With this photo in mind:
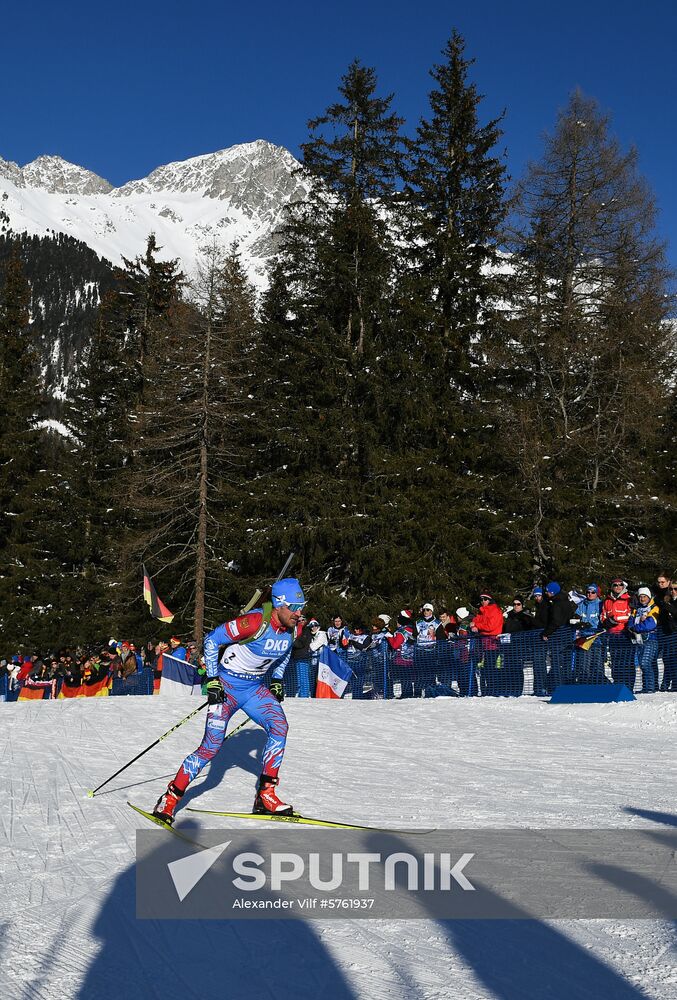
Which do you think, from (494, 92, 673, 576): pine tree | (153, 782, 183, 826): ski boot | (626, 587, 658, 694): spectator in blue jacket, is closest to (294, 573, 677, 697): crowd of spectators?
(626, 587, 658, 694): spectator in blue jacket

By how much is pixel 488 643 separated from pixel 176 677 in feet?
28.8

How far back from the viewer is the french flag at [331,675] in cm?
1886

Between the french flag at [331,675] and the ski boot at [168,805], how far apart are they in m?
11.9

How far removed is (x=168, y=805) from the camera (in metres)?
6.91

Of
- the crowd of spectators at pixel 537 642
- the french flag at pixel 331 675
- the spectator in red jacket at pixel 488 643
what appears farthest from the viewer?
the french flag at pixel 331 675

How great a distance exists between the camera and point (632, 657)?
43.9 ft

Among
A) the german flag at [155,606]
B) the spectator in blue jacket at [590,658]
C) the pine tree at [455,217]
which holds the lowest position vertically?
the spectator in blue jacket at [590,658]

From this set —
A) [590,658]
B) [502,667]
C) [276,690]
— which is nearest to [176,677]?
[502,667]

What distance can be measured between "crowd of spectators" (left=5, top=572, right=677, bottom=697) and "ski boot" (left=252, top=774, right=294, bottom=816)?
4.48 meters

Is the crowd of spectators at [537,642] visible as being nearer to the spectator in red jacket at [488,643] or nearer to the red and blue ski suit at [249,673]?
the spectator in red jacket at [488,643]

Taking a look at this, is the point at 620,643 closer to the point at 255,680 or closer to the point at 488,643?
the point at 488,643

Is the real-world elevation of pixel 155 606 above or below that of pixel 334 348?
below

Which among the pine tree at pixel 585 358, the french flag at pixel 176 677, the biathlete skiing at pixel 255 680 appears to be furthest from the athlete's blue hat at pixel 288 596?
the pine tree at pixel 585 358

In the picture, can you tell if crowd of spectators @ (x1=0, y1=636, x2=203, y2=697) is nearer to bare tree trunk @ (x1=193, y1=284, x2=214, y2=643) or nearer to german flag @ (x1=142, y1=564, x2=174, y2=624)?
german flag @ (x1=142, y1=564, x2=174, y2=624)
